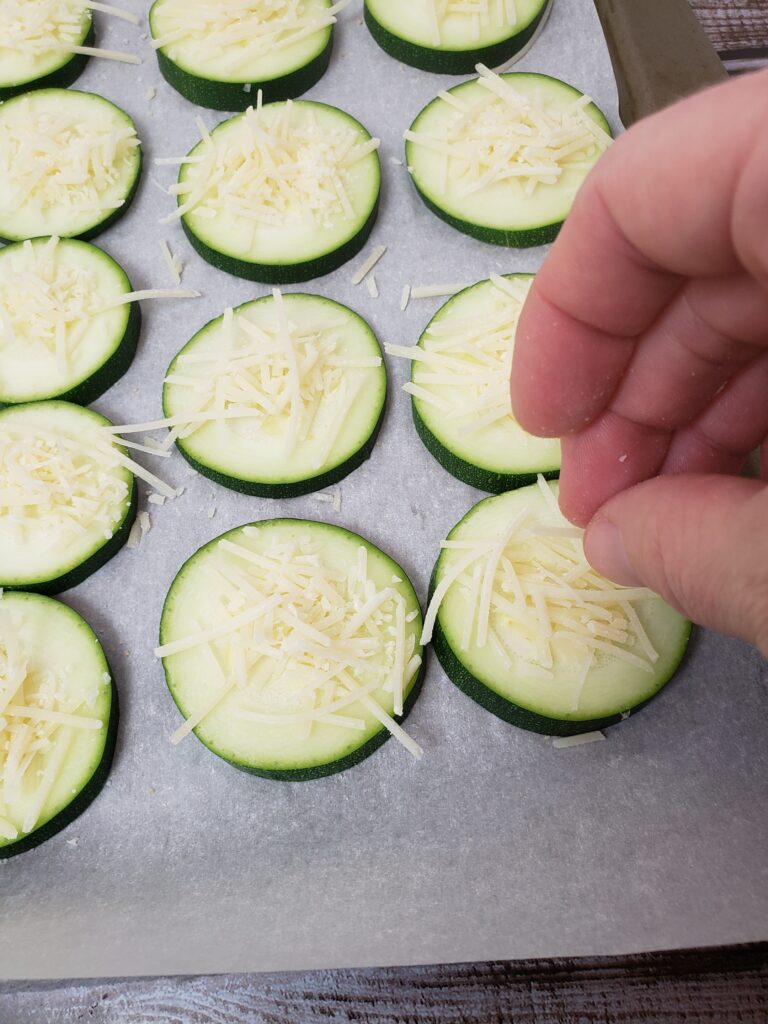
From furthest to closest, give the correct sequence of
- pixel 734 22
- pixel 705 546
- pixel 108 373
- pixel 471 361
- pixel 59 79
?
pixel 734 22, pixel 59 79, pixel 108 373, pixel 471 361, pixel 705 546

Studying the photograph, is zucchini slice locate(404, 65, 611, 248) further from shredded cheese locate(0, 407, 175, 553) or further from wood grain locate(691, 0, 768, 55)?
shredded cheese locate(0, 407, 175, 553)

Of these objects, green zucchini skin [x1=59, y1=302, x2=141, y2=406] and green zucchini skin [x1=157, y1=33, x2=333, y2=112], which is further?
green zucchini skin [x1=157, y1=33, x2=333, y2=112]

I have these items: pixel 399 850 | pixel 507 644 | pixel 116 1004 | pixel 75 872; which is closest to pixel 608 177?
pixel 507 644

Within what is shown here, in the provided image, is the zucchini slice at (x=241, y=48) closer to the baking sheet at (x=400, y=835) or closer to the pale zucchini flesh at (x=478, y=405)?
the pale zucchini flesh at (x=478, y=405)

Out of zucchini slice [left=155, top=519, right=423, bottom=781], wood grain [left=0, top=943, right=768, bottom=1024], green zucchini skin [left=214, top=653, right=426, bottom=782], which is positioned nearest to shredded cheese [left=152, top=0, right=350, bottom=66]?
zucchini slice [left=155, top=519, right=423, bottom=781]

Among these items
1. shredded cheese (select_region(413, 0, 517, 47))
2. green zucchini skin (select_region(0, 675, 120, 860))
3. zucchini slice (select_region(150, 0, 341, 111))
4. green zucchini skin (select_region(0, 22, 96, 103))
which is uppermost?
shredded cheese (select_region(413, 0, 517, 47))


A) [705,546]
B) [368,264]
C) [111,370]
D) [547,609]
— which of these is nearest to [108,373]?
[111,370]

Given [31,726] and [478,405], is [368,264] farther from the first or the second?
[31,726]
